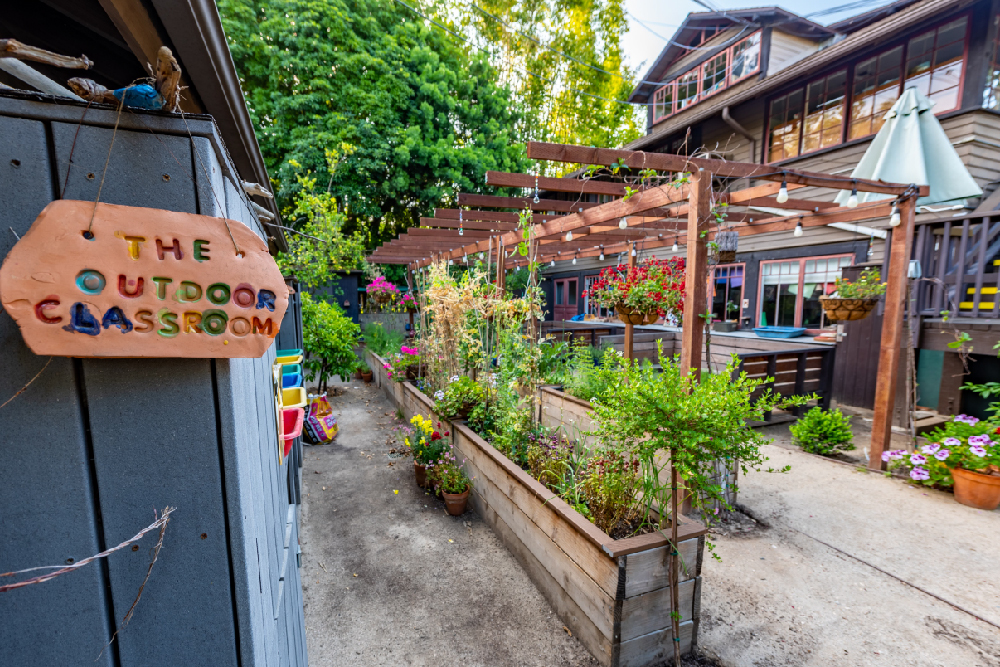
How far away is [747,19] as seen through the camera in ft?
28.9

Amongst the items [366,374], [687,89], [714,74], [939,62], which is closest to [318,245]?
[366,374]

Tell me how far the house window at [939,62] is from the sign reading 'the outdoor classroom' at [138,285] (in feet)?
28.2

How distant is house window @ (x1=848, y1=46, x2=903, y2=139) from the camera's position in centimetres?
625

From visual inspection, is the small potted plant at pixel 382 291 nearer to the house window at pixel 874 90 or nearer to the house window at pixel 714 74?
the house window at pixel 714 74

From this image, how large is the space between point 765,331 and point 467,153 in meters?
8.50

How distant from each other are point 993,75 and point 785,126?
8.46 feet

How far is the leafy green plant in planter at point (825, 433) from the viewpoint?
4180 millimetres

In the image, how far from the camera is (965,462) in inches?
128

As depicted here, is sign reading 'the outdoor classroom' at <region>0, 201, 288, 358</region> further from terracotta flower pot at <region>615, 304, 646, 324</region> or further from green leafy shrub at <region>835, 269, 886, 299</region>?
green leafy shrub at <region>835, 269, 886, 299</region>

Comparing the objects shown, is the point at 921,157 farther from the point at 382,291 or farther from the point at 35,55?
the point at 382,291

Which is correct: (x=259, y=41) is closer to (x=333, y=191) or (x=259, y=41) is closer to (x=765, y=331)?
(x=333, y=191)

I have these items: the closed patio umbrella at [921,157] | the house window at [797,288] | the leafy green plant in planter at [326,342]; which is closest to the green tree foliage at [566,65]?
the house window at [797,288]

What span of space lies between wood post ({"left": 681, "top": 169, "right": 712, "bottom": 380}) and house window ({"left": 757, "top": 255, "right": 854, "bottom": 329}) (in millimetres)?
5303

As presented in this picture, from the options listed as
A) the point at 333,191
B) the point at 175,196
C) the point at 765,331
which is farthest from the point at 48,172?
the point at 333,191
